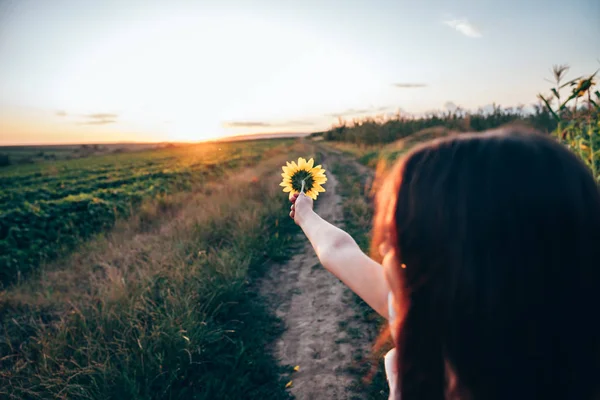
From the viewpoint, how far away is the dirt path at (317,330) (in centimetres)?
283

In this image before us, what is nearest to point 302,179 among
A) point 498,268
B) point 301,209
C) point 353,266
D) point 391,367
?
point 301,209

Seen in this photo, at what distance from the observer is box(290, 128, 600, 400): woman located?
767 millimetres

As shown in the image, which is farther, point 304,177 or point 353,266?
point 304,177

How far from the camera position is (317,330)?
3533 mm

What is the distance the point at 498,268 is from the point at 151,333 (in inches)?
118

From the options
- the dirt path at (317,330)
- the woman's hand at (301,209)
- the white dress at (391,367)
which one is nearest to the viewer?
the white dress at (391,367)

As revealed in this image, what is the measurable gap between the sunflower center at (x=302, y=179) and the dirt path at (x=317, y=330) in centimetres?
163

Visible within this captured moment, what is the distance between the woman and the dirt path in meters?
2.11

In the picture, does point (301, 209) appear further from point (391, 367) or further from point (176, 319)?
point (176, 319)

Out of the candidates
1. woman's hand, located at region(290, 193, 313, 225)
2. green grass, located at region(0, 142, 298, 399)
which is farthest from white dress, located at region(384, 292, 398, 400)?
green grass, located at region(0, 142, 298, 399)

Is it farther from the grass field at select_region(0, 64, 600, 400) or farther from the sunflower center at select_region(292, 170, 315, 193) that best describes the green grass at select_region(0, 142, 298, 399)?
the sunflower center at select_region(292, 170, 315, 193)

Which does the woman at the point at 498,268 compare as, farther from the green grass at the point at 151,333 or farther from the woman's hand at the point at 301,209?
the green grass at the point at 151,333

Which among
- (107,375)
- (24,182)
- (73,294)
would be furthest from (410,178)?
(24,182)

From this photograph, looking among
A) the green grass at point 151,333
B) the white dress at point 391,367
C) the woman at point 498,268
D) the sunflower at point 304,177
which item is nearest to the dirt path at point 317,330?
the green grass at point 151,333
